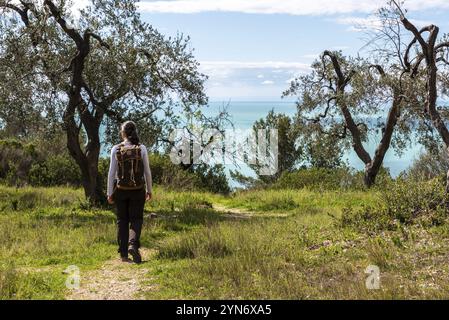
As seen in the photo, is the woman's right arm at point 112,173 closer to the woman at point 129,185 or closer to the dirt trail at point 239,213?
the woman at point 129,185

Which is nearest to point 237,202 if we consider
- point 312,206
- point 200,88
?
point 312,206

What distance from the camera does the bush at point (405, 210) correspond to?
32.4 feet

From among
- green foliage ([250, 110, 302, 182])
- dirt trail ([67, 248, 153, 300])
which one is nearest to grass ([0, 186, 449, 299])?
dirt trail ([67, 248, 153, 300])

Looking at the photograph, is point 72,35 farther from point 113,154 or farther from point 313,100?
point 313,100

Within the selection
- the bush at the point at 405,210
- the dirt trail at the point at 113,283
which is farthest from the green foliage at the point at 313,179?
the dirt trail at the point at 113,283

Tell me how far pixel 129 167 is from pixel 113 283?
211 cm

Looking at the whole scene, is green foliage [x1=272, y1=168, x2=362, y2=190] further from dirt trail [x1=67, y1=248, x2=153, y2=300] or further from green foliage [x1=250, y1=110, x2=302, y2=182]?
dirt trail [x1=67, y1=248, x2=153, y2=300]

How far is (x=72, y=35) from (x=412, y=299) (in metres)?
12.4

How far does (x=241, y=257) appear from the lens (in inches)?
327

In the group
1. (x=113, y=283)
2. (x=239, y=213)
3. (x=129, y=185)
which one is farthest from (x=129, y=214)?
(x=239, y=213)

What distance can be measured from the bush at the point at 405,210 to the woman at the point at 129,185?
4.23m

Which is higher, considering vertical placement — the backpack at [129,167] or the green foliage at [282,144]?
the green foliage at [282,144]

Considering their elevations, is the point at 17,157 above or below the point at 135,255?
above

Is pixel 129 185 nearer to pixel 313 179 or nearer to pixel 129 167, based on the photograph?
pixel 129 167
